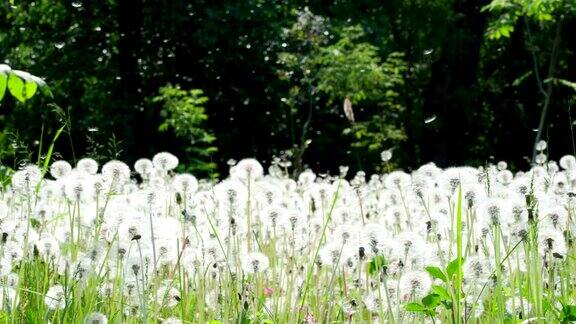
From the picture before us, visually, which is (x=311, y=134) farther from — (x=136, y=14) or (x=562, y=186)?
(x=562, y=186)

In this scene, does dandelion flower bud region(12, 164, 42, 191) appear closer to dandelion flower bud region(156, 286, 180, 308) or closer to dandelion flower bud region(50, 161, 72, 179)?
dandelion flower bud region(50, 161, 72, 179)

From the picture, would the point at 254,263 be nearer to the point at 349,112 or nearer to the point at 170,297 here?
the point at 170,297

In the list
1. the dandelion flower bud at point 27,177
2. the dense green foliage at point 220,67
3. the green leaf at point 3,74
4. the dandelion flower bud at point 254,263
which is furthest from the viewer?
the dense green foliage at point 220,67

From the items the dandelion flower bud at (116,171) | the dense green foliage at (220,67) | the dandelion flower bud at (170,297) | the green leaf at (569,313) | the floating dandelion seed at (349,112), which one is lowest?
the green leaf at (569,313)

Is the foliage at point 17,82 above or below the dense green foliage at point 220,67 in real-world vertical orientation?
below

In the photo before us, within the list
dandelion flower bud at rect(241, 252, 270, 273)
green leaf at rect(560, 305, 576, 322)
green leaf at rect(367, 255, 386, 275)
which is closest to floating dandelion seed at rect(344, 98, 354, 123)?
green leaf at rect(367, 255, 386, 275)

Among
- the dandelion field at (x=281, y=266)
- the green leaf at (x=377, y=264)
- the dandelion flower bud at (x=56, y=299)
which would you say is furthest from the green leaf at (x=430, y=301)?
the dandelion flower bud at (x=56, y=299)

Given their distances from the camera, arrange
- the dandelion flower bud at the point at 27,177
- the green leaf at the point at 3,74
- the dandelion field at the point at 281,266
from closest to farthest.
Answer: the green leaf at the point at 3,74 → the dandelion field at the point at 281,266 → the dandelion flower bud at the point at 27,177

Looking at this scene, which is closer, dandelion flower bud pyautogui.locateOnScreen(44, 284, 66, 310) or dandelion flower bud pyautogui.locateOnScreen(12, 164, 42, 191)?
dandelion flower bud pyautogui.locateOnScreen(44, 284, 66, 310)

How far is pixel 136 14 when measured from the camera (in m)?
17.5

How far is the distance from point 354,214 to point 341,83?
1070cm

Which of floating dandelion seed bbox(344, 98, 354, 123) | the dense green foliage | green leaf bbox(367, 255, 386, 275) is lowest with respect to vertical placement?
green leaf bbox(367, 255, 386, 275)

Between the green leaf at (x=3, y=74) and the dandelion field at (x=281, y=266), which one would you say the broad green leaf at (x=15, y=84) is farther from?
the dandelion field at (x=281, y=266)

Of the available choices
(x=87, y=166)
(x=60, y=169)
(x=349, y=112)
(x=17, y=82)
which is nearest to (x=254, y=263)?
(x=349, y=112)
